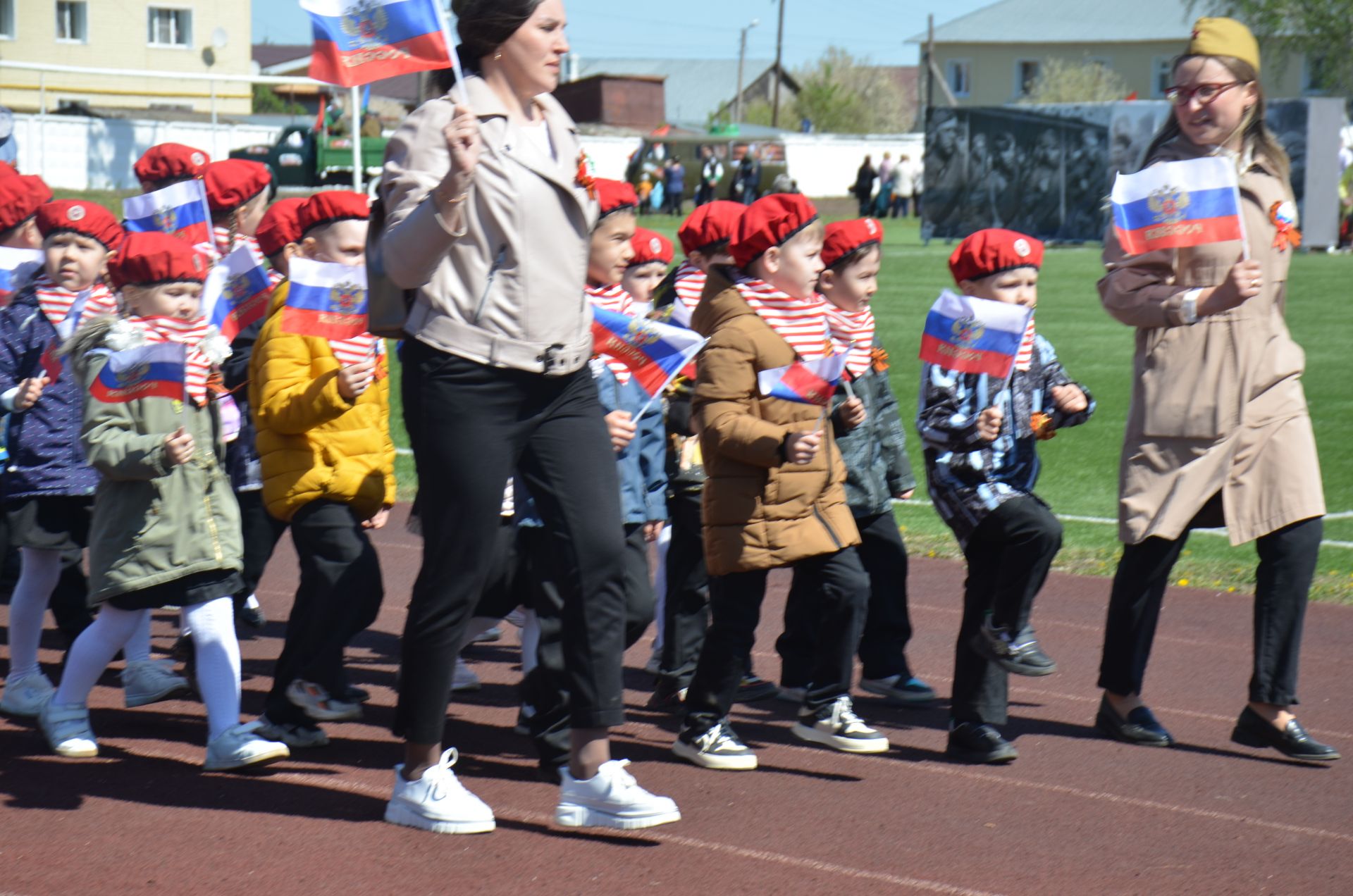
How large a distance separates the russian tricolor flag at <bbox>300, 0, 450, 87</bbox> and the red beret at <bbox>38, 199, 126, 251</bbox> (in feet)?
8.05

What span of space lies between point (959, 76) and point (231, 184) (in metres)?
98.7

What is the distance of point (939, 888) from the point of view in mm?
4137

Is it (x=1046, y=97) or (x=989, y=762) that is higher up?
(x=1046, y=97)

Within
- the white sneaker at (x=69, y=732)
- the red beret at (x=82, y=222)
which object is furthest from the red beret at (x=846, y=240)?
the white sneaker at (x=69, y=732)

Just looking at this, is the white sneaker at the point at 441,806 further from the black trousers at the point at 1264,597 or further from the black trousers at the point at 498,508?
the black trousers at the point at 1264,597

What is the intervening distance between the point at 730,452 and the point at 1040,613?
118 inches

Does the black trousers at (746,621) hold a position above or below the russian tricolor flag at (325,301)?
below

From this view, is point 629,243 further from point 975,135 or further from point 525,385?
point 975,135

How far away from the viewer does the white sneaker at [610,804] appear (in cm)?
440

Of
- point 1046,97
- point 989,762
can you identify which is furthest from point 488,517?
point 1046,97

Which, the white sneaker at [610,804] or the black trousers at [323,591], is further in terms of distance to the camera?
the black trousers at [323,591]

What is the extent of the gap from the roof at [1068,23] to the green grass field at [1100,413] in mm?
67805

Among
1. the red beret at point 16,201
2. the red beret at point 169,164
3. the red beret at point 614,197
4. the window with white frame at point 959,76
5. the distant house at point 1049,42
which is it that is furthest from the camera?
the window with white frame at point 959,76

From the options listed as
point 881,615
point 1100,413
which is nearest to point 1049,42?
point 1100,413
